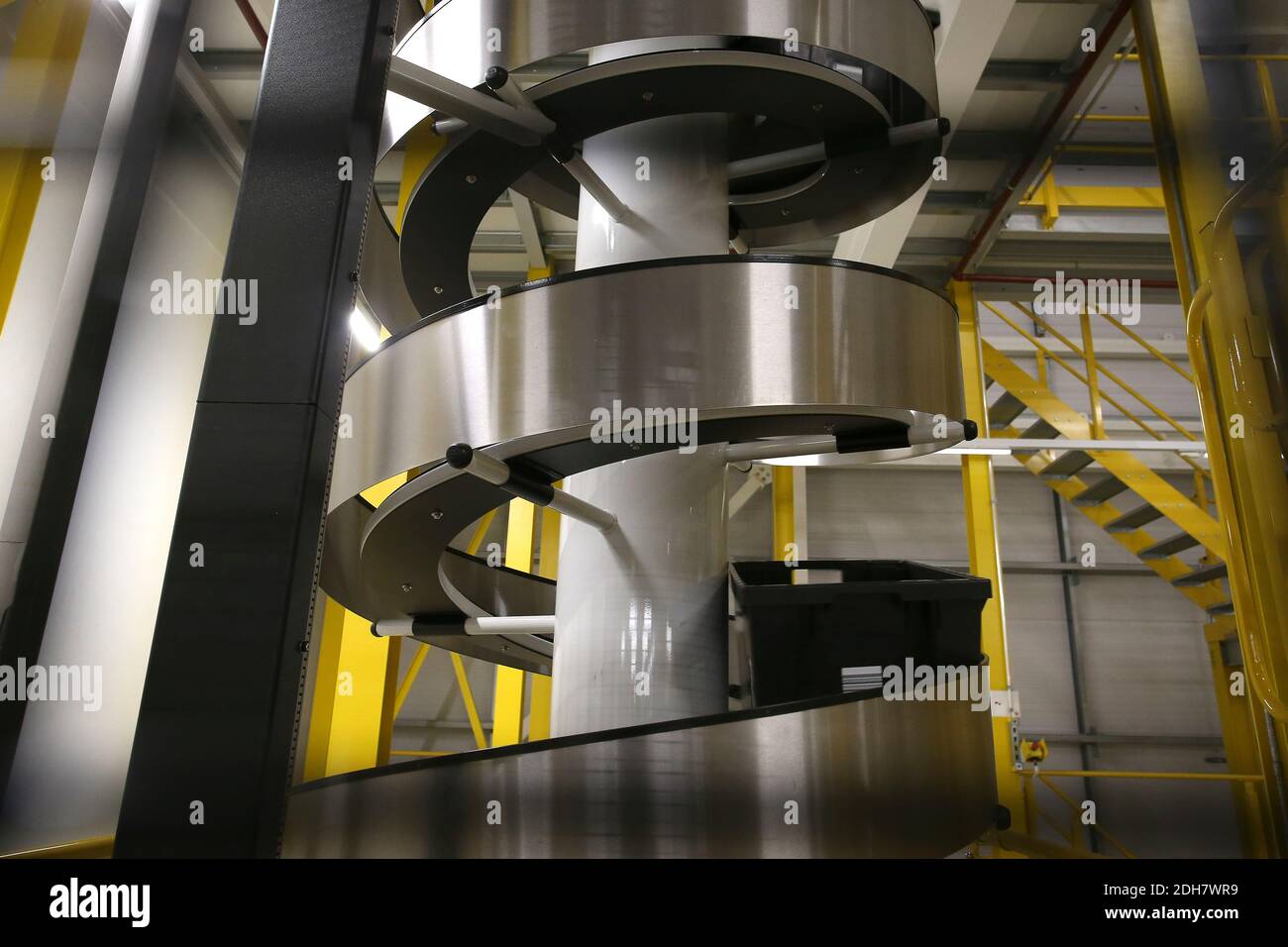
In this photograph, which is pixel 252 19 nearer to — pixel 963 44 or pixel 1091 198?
pixel 963 44

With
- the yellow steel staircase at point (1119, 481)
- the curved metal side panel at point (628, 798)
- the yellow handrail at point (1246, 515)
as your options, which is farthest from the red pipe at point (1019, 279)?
the curved metal side panel at point (628, 798)

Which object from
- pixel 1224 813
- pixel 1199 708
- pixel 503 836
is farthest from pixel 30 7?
pixel 1199 708

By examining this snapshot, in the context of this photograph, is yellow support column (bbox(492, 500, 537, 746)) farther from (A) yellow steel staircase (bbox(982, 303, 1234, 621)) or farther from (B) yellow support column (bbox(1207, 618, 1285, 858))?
(B) yellow support column (bbox(1207, 618, 1285, 858))

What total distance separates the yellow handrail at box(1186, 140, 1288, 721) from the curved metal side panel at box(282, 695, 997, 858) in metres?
1.29

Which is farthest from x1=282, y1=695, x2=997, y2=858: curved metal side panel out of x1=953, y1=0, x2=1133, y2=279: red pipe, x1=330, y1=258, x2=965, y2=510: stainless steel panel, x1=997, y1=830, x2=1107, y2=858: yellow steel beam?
x1=953, y1=0, x2=1133, y2=279: red pipe

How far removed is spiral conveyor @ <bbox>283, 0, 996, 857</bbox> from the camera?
1.62 meters

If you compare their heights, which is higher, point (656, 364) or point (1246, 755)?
point (656, 364)

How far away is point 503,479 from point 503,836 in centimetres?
65

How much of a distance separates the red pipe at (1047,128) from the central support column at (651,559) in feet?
12.4

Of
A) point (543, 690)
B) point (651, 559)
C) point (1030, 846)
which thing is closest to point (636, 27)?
point (651, 559)

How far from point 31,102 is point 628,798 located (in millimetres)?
3573

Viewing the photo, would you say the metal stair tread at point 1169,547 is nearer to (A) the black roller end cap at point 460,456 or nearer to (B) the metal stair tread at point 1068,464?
(B) the metal stair tread at point 1068,464

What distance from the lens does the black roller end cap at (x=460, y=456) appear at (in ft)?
5.48

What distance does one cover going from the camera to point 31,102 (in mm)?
3453
